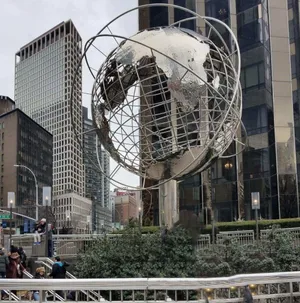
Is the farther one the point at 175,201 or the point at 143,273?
the point at 175,201

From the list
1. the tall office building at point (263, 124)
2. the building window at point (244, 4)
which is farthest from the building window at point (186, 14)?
the building window at point (244, 4)

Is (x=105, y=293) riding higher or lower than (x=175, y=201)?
lower

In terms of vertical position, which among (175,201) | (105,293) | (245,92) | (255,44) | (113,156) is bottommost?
(105,293)

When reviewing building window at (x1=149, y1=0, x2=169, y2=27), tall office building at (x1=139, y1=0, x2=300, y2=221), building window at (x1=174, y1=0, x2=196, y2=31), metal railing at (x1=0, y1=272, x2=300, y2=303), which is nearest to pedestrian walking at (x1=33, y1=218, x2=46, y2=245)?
metal railing at (x1=0, y1=272, x2=300, y2=303)

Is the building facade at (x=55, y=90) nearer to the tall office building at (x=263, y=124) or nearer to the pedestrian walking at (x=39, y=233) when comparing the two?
the tall office building at (x=263, y=124)

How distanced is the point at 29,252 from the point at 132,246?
9.60 m

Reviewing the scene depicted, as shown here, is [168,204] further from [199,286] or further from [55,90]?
[55,90]

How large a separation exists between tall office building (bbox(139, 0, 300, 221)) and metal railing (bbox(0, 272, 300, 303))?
24133mm

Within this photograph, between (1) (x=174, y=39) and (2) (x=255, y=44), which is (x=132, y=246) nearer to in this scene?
(1) (x=174, y=39)

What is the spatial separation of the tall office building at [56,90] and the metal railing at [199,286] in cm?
12968

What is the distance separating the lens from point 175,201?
52.3ft

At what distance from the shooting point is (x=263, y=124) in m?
33.6

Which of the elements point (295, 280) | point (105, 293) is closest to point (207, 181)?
point (105, 293)

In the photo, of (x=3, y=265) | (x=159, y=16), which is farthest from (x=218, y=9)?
(x=3, y=265)
